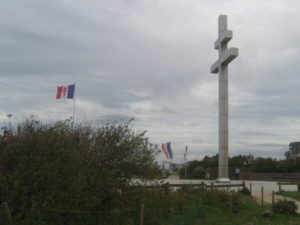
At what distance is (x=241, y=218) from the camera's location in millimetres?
14250

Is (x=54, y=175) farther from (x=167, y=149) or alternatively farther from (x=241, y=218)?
(x=167, y=149)

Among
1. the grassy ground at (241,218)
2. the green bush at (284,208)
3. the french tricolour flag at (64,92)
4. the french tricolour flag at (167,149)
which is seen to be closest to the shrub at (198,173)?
the french tricolour flag at (167,149)

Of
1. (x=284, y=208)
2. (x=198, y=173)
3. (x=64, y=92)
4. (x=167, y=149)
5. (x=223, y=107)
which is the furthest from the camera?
(x=198, y=173)

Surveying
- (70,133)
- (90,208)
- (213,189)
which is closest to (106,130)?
(70,133)

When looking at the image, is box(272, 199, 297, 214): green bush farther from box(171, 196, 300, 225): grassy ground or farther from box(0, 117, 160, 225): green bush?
box(0, 117, 160, 225): green bush

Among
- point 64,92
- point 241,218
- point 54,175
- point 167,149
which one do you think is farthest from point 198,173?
point 54,175

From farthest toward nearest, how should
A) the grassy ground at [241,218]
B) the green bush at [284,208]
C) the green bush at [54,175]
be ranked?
the green bush at [284,208], the grassy ground at [241,218], the green bush at [54,175]

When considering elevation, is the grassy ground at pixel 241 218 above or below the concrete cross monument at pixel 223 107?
below

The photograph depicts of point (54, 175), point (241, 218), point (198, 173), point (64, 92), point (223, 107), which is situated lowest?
point (241, 218)

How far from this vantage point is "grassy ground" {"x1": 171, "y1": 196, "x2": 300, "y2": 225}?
43.4 ft

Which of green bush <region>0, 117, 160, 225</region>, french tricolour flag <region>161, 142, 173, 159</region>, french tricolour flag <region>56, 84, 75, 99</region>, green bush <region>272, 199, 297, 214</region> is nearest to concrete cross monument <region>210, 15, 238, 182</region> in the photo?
french tricolour flag <region>161, 142, 173, 159</region>

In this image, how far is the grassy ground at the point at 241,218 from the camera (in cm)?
1322

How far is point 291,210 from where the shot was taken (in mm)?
15375

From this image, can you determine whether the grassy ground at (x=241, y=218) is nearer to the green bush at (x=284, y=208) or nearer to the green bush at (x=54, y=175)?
the green bush at (x=284, y=208)
